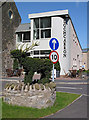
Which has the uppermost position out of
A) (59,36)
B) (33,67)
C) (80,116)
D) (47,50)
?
(59,36)

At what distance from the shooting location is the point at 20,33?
100ft

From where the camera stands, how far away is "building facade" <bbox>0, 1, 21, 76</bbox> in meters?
25.7

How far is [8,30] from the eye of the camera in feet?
89.7

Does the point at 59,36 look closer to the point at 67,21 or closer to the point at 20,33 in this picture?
the point at 67,21

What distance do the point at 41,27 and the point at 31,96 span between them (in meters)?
24.2

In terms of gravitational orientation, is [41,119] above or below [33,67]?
below

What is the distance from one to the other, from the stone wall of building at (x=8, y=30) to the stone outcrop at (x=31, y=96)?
19.4 metres

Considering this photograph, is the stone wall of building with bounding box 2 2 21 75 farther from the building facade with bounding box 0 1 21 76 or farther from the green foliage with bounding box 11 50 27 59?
the green foliage with bounding box 11 50 27 59

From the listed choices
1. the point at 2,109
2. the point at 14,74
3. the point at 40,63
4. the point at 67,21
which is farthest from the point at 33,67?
the point at 67,21

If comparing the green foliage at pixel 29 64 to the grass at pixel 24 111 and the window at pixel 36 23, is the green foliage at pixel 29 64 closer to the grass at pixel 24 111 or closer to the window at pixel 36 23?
the grass at pixel 24 111

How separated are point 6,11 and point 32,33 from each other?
579cm

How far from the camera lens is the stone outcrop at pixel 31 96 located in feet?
23.5

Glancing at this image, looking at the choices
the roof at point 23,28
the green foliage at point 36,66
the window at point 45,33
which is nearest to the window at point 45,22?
the window at point 45,33

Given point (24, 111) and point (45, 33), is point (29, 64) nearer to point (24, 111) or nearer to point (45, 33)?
point (24, 111)
